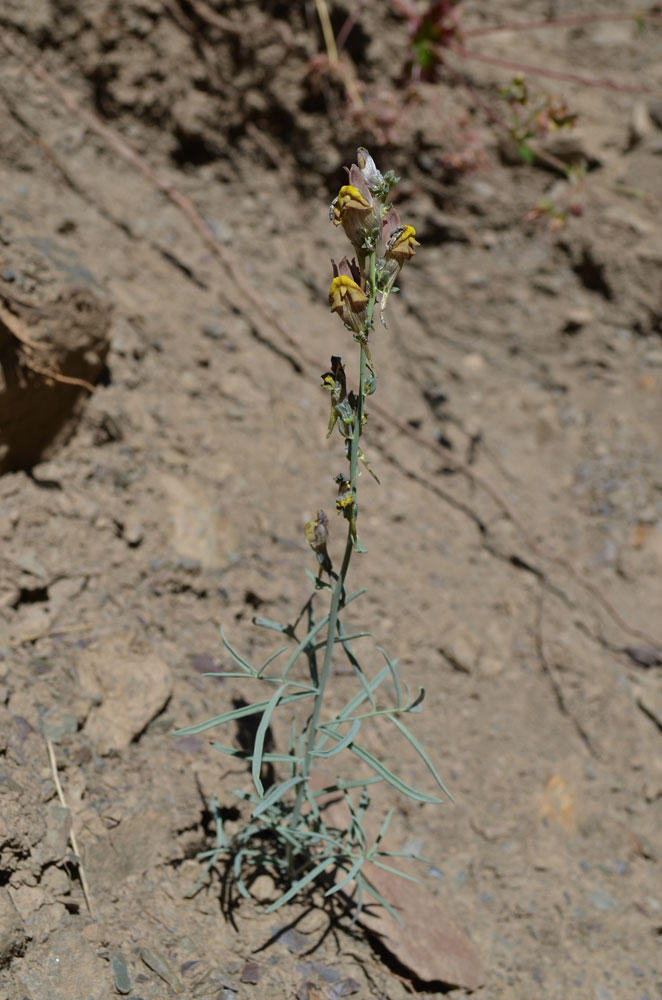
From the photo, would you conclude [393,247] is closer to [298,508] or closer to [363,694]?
[363,694]

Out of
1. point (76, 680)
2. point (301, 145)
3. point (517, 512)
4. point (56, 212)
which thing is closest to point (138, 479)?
point (76, 680)

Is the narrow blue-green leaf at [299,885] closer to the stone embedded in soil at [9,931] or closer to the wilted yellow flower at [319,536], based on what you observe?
the stone embedded in soil at [9,931]

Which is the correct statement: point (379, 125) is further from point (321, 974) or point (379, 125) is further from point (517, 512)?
point (321, 974)

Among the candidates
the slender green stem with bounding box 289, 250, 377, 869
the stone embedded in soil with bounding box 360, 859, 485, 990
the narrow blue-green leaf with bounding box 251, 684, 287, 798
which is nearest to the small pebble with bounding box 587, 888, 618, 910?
the stone embedded in soil with bounding box 360, 859, 485, 990

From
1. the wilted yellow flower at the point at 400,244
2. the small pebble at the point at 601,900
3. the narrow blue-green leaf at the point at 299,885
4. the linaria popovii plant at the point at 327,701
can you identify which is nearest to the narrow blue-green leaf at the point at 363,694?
the linaria popovii plant at the point at 327,701

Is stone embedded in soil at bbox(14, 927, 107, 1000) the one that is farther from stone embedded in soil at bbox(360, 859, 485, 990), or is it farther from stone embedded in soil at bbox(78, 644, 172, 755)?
stone embedded in soil at bbox(360, 859, 485, 990)

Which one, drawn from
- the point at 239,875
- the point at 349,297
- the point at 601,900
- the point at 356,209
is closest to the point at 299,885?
the point at 239,875
